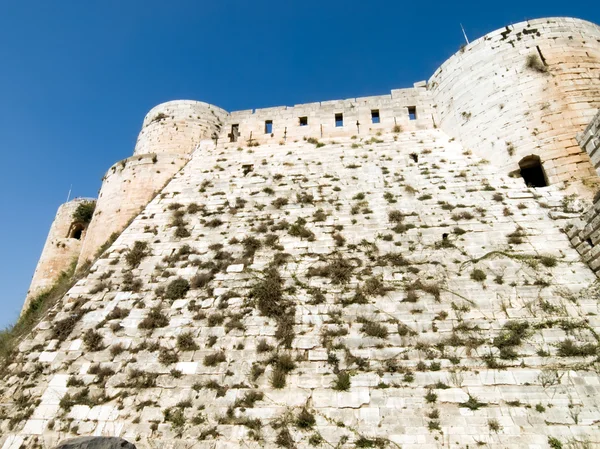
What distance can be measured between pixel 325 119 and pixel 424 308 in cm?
885

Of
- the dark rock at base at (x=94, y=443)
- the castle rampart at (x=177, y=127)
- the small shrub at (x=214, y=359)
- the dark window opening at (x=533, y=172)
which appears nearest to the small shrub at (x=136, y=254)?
the small shrub at (x=214, y=359)

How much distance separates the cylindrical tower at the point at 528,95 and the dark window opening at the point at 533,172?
1.4 inches

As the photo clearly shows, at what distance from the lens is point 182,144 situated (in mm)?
15812

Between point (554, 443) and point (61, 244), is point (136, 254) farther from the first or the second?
point (61, 244)

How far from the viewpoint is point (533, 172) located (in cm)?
1095

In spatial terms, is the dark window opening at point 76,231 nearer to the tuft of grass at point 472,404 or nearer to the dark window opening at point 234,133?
the dark window opening at point 234,133

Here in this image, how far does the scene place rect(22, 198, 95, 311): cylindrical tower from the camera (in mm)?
18109

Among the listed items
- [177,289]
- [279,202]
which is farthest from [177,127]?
[177,289]

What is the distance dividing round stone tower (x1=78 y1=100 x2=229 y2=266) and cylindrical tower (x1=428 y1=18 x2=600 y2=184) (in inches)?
390

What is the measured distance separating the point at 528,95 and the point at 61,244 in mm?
21369

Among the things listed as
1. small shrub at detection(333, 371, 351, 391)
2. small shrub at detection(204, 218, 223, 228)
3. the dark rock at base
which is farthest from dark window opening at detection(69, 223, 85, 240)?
small shrub at detection(333, 371, 351, 391)

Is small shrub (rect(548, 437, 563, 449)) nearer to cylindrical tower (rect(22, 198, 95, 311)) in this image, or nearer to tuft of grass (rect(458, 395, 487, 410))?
tuft of grass (rect(458, 395, 487, 410))

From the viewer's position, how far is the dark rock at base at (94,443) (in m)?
5.25

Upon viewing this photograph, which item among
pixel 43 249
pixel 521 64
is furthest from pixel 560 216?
pixel 43 249
